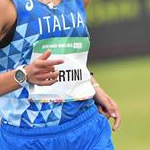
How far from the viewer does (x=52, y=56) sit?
3756 millimetres

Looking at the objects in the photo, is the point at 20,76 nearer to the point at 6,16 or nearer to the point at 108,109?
the point at 6,16

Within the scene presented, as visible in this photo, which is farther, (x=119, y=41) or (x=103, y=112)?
(x=119, y=41)

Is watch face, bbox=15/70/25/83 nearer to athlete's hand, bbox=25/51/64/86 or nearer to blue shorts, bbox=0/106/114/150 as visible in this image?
athlete's hand, bbox=25/51/64/86

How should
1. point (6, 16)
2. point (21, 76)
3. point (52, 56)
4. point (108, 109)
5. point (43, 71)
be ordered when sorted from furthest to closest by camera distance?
point (108, 109), point (52, 56), point (6, 16), point (21, 76), point (43, 71)

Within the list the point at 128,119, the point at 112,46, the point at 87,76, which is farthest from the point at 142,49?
the point at 87,76

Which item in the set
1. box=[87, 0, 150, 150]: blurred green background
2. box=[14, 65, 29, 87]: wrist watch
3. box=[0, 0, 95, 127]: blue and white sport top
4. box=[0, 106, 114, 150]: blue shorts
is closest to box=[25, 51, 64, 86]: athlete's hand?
box=[14, 65, 29, 87]: wrist watch

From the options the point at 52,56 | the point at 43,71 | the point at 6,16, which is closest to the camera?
the point at 43,71

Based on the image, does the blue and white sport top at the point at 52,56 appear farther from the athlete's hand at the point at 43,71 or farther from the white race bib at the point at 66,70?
the athlete's hand at the point at 43,71

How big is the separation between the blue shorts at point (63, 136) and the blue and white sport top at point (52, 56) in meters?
0.03

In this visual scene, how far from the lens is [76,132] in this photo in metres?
3.87

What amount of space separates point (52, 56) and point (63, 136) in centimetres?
38

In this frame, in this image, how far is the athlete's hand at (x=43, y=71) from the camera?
3340 mm

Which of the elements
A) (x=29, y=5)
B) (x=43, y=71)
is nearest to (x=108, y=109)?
(x=29, y=5)

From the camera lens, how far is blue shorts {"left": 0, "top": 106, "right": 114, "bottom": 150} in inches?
151
